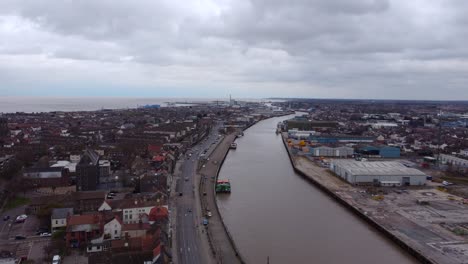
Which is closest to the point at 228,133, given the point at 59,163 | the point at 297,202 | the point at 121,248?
the point at 59,163

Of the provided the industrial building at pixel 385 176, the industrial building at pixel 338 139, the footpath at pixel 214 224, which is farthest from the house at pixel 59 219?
A: the industrial building at pixel 338 139

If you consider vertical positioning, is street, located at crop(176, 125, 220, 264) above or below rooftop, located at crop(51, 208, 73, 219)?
below

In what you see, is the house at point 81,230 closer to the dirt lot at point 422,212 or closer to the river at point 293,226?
the river at point 293,226

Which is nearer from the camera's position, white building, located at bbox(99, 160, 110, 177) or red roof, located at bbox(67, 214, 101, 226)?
red roof, located at bbox(67, 214, 101, 226)

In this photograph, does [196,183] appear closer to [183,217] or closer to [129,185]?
[129,185]

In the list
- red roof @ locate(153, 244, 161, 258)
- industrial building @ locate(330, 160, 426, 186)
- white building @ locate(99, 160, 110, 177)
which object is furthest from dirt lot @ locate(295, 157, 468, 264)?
white building @ locate(99, 160, 110, 177)

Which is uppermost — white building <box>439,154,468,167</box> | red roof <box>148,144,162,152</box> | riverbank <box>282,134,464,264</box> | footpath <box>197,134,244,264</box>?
red roof <box>148,144,162,152</box>

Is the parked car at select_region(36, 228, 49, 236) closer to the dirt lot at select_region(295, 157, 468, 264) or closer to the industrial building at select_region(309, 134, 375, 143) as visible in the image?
the dirt lot at select_region(295, 157, 468, 264)
